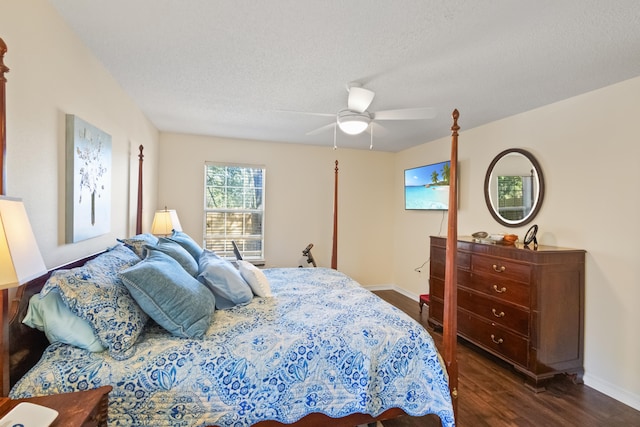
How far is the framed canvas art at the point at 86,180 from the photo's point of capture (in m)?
1.74

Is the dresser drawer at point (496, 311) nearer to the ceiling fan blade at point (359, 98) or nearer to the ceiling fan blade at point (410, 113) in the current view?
the ceiling fan blade at point (410, 113)

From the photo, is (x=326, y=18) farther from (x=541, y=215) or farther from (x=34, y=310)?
(x=541, y=215)

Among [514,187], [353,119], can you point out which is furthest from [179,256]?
[514,187]

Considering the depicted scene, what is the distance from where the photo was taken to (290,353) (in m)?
1.51

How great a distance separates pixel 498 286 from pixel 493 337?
0.48m

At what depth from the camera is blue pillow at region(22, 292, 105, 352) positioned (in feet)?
4.30

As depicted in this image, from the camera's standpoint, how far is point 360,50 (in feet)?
6.40

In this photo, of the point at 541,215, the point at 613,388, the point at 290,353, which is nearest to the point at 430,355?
the point at 290,353

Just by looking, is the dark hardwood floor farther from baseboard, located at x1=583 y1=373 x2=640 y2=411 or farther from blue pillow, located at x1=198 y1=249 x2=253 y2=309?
blue pillow, located at x1=198 y1=249 x2=253 y2=309

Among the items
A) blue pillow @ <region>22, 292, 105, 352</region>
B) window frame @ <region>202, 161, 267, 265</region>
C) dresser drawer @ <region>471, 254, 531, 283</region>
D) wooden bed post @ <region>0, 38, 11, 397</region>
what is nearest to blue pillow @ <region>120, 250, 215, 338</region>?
blue pillow @ <region>22, 292, 105, 352</region>

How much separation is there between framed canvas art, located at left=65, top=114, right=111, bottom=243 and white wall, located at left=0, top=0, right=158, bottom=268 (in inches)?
1.7

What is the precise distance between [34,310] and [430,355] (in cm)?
192

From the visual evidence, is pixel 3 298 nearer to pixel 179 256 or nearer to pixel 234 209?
pixel 179 256

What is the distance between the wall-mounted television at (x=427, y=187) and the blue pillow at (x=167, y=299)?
342cm
